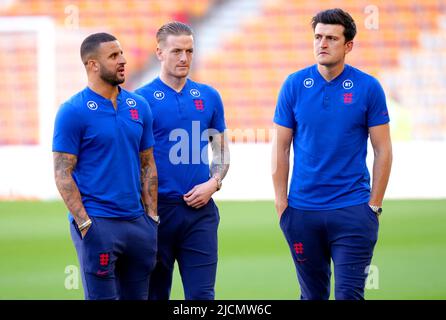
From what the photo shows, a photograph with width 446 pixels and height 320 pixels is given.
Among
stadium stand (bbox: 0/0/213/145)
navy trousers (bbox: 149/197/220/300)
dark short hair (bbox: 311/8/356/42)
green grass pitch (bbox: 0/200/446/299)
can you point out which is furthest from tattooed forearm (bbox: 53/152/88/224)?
stadium stand (bbox: 0/0/213/145)

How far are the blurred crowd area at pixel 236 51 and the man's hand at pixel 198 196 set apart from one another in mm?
8663

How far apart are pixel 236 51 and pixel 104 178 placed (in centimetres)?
1137

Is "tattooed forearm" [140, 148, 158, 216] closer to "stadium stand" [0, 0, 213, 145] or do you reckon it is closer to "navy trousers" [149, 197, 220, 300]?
"navy trousers" [149, 197, 220, 300]

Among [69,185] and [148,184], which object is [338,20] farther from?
[69,185]

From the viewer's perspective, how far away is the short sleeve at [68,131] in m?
4.06

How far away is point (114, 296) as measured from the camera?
4.12m

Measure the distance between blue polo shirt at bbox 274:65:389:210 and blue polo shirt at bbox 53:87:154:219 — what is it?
89 cm

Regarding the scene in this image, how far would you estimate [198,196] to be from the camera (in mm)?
4699

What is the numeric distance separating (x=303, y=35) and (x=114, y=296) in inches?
446

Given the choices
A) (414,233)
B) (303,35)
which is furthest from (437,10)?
(414,233)

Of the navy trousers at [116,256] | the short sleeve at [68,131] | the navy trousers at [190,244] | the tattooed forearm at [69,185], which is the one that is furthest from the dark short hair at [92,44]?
the navy trousers at [190,244]

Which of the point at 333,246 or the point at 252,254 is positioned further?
the point at 252,254

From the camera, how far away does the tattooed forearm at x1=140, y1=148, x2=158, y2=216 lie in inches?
175

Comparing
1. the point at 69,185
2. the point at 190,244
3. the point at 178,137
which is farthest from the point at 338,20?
the point at 69,185
